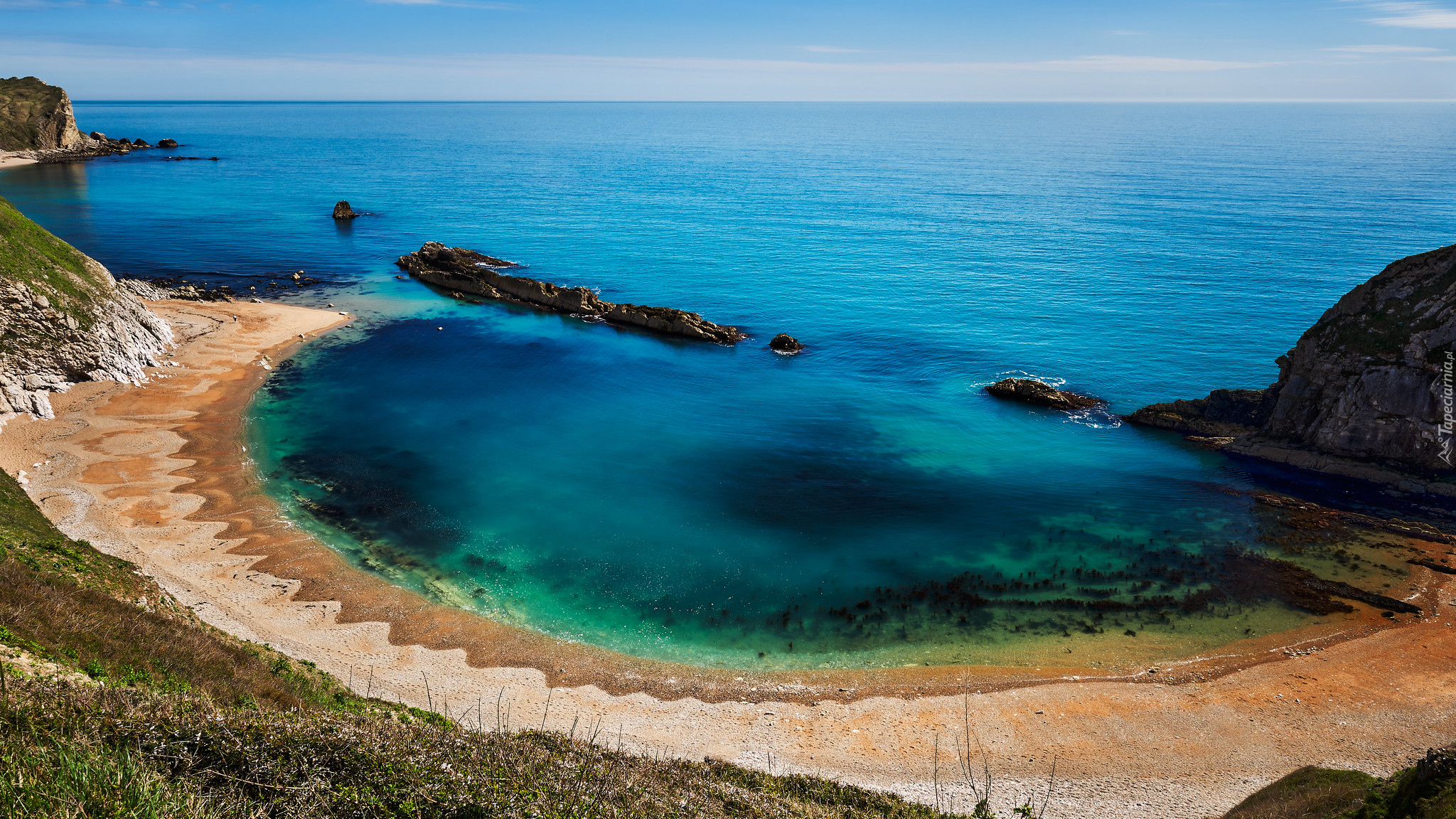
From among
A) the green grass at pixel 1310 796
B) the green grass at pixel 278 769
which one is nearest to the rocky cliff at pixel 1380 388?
the green grass at pixel 1310 796

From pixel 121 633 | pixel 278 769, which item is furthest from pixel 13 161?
pixel 278 769

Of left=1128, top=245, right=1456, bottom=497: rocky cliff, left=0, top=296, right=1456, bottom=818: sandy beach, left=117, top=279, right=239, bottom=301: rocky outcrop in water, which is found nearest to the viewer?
left=0, top=296, right=1456, bottom=818: sandy beach

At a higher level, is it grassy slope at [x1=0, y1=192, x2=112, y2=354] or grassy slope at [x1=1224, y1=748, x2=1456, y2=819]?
grassy slope at [x1=0, y1=192, x2=112, y2=354]

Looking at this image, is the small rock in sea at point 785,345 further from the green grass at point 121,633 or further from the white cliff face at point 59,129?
the white cliff face at point 59,129

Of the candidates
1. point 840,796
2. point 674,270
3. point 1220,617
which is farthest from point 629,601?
point 674,270

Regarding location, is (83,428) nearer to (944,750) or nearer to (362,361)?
(362,361)

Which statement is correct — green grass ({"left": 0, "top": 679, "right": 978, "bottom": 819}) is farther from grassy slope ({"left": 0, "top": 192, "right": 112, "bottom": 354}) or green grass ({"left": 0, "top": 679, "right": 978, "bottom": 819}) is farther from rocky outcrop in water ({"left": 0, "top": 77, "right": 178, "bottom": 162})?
rocky outcrop in water ({"left": 0, "top": 77, "right": 178, "bottom": 162})

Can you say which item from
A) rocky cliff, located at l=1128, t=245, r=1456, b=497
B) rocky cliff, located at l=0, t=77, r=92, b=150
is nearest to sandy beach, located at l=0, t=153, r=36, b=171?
rocky cliff, located at l=0, t=77, r=92, b=150

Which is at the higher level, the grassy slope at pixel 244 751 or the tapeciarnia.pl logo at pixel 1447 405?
the tapeciarnia.pl logo at pixel 1447 405
